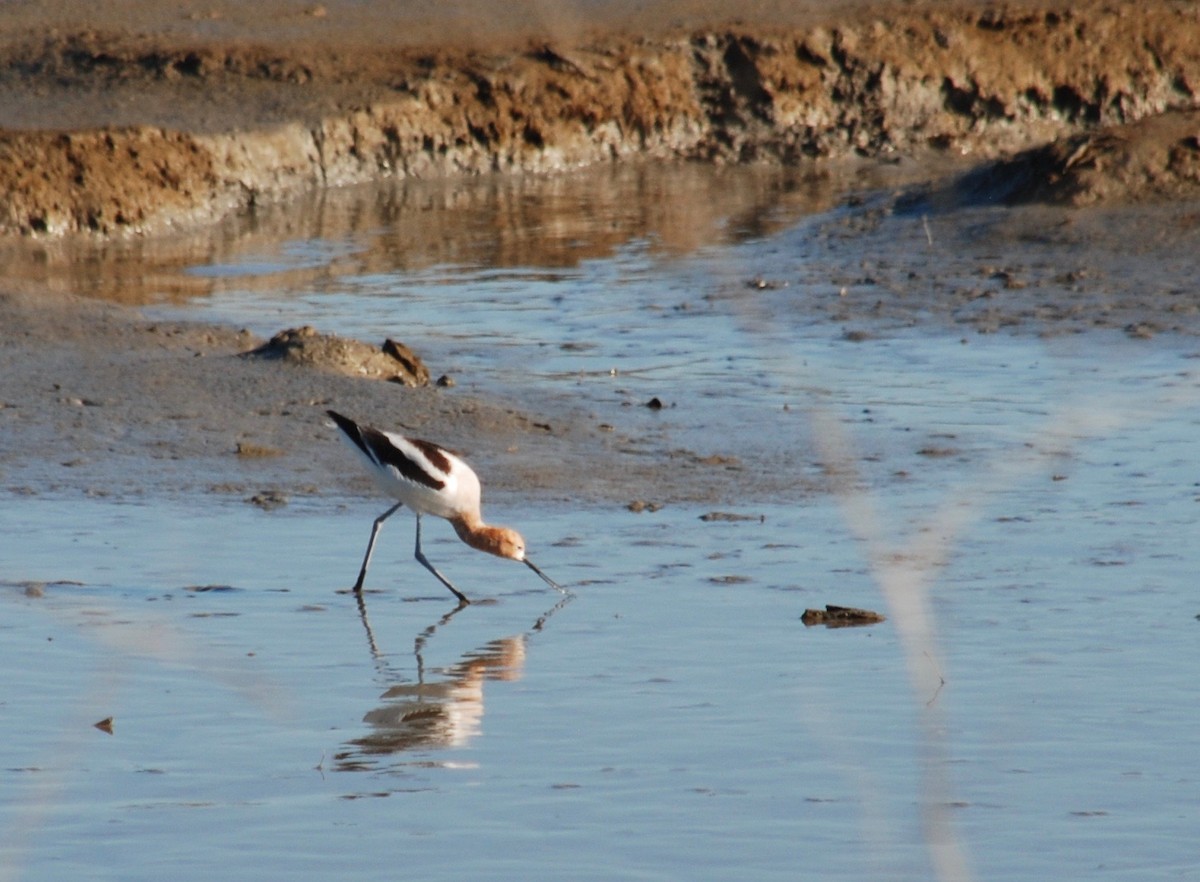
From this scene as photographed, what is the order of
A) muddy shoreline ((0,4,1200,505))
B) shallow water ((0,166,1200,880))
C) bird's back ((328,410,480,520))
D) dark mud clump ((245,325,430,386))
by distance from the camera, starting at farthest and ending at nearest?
dark mud clump ((245,325,430,386))
muddy shoreline ((0,4,1200,505))
bird's back ((328,410,480,520))
shallow water ((0,166,1200,880))

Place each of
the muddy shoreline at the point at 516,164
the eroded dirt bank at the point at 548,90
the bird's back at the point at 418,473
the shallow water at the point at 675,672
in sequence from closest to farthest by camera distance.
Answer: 1. the shallow water at the point at 675,672
2. the bird's back at the point at 418,473
3. the muddy shoreline at the point at 516,164
4. the eroded dirt bank at the point at 548,90

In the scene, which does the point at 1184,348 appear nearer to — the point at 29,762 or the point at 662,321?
the point at 662,321

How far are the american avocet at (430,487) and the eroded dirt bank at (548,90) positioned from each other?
9.91 m

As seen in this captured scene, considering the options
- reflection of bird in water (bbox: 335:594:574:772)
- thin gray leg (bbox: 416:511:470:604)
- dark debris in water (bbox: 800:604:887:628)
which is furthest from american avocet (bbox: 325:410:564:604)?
dark debris in water (bbox: 800:604:887:628)

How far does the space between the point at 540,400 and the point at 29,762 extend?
18.4 feet

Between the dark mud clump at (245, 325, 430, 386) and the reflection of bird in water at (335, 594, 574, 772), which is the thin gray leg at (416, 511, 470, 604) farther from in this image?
the dark mud clump at (245, 325, 430, 386)

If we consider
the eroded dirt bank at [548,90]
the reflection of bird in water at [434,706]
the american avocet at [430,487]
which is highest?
the eroded dirt bank at [548,90]

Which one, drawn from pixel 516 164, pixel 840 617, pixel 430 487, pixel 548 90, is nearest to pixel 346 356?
pixel 430 487

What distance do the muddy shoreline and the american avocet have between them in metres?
1.15

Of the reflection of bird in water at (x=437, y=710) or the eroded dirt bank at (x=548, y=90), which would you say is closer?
the reflection of bird in water at (x=437, y=710)

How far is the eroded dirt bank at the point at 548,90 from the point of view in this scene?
18391 millimetres

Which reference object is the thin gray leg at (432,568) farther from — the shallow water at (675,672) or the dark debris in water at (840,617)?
the dark debris in water at (840,617)

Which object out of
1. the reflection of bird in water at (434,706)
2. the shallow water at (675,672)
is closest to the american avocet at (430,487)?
the shallow water at (675,672)

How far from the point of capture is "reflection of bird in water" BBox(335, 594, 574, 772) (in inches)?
219
